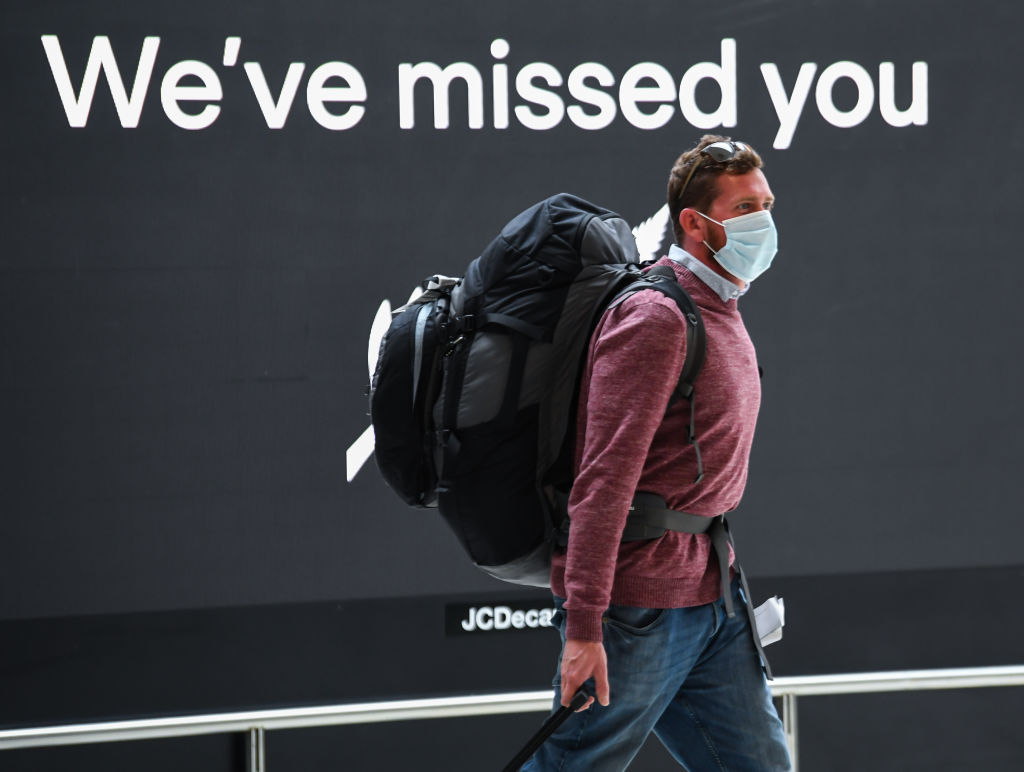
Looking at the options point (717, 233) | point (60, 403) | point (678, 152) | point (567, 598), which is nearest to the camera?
point (567, 598)

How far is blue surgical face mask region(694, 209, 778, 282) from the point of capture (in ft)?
5.50

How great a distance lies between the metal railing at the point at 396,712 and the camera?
95.1 inches

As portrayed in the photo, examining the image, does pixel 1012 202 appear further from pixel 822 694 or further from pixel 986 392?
pixel 822 694

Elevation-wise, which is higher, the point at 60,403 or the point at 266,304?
the point at 266,304

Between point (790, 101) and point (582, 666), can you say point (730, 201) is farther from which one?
point (790, 101)

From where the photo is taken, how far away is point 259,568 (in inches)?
98.3

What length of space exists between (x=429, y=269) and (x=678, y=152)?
0.59 meters

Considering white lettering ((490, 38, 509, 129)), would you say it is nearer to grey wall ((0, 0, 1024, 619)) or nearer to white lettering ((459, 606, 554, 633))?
grey wall ((0, 0, 1024, 619))

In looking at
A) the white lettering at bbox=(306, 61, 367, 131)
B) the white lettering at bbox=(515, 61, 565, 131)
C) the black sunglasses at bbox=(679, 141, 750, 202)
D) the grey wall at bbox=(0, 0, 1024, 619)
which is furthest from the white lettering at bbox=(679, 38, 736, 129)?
the black sunglasses at bbox=(679, 141, 750, 202)

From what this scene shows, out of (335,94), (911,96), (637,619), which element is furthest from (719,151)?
(911,96)

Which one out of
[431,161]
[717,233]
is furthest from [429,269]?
[717,233]

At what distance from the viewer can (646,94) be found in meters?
2.55

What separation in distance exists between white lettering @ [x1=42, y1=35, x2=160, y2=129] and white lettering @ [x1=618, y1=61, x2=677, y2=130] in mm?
952

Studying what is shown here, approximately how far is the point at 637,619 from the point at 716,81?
1.36m
